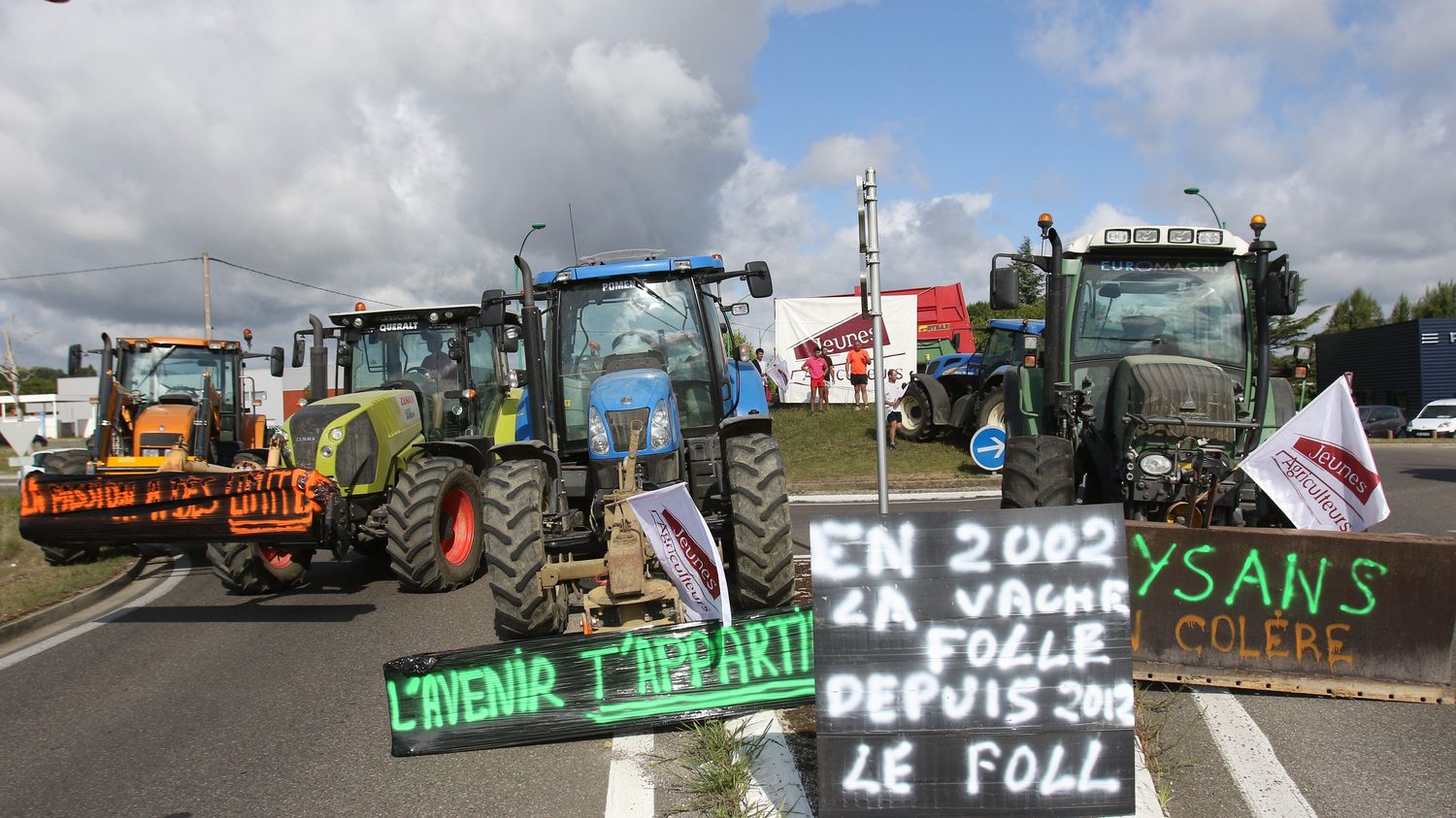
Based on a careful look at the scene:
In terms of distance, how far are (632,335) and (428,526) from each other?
2.37 meters

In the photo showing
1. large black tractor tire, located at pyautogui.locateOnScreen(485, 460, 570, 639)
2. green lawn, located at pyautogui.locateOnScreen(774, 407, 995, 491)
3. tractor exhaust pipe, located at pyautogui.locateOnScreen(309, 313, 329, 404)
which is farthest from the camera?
green lawn, located at pyautogui.locateOnScreen(774, 407, 995, 491)

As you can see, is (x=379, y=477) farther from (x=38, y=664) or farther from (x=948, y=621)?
(x=948, y=621)

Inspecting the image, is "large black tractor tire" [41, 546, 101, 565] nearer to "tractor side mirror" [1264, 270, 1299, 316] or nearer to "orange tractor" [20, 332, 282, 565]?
"orange tractor" [20, 332, 282, 565]

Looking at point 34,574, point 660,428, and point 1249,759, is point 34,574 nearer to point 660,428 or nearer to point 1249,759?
point 660,428

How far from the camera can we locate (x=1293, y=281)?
23.1 feet

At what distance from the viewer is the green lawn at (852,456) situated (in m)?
16.0

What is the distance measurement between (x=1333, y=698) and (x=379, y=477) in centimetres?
746

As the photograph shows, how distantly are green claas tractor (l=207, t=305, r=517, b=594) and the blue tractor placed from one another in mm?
1146

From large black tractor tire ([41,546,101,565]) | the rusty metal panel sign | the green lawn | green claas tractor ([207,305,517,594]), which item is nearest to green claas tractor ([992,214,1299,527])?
the rusty metal panel sign

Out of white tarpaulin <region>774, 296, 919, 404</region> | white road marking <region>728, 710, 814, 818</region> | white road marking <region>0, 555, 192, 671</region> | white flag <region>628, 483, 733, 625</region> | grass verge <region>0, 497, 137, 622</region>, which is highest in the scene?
white tarpaulin <region>774, 296, 919, 404</region>

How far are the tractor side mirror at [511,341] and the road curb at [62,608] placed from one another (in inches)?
175

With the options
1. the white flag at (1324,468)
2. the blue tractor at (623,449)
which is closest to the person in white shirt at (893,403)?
the blue tractor at (623,449)

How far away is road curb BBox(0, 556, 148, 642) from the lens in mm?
7543

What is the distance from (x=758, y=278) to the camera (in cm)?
737
